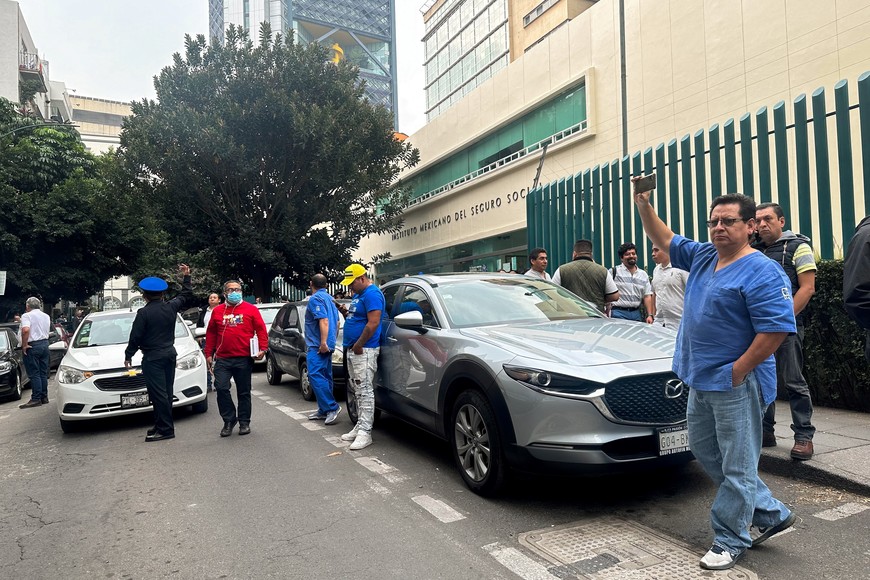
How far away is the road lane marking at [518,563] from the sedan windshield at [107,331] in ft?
20.9

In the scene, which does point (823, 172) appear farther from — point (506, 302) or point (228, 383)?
point (228, 383)

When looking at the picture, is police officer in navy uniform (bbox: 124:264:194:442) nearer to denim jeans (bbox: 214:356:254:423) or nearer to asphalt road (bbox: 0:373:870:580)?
denim jeans (bbox: 214:356:254:423)

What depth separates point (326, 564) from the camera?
3359 millimetres

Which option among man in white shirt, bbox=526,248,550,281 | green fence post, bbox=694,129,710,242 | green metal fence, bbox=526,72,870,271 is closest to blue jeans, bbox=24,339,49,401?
man in white shirt, bbox=526,248,550,281

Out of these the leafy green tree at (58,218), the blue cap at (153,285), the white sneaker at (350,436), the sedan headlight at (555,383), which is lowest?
the white sneaker at (350,436)

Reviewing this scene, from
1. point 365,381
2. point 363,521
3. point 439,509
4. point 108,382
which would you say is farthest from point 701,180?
point 108,382

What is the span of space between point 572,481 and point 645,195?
2295mm

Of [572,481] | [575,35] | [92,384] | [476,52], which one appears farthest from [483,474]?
[476,52]

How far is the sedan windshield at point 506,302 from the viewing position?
521 cm

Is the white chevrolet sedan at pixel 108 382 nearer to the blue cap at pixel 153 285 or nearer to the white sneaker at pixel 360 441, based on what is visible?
the blue cap at pixel 153 285

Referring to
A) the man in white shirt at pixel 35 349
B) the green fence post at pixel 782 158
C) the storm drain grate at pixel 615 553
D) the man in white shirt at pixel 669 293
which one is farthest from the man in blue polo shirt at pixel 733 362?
the man in white shirt at pixel 35 349

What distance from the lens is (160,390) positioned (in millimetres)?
6801

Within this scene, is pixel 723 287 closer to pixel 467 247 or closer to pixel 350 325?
pixel 350 325

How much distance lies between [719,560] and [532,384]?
1.34m
